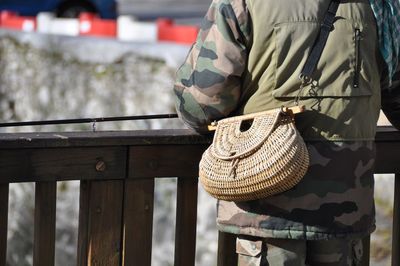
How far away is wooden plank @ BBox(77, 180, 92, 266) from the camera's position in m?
3.52

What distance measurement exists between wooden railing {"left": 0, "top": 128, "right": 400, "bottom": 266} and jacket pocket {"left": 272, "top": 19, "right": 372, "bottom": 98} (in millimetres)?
537

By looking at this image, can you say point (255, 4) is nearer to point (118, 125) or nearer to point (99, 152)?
point (99, 152)

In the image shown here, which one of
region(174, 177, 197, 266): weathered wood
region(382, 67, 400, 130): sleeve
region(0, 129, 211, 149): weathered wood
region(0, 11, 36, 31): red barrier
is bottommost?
region(0, 11, 36, 31): red barrier

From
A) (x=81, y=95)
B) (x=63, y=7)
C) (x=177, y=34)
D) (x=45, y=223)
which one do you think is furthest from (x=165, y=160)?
(x=63, y=7)

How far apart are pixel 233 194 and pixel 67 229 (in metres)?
6.74

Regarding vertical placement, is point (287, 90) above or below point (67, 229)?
above

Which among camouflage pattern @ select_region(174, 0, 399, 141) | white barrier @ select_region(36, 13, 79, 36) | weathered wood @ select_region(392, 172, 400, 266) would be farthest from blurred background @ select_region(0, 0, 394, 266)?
camouflage pattern @ select_region(174, 0, 399, 141)

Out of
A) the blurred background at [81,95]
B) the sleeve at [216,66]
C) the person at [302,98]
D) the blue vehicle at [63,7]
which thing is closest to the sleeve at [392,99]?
the person at [302,98]

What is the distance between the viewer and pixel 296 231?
3211 mm

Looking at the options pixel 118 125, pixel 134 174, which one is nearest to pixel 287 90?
pixel 134 174

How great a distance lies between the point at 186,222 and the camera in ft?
12.2

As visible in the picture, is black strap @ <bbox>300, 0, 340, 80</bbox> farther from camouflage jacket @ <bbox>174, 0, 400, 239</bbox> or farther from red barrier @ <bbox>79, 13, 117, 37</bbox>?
red barrier @ <bbox>79, 13, 117, 37</bbox>

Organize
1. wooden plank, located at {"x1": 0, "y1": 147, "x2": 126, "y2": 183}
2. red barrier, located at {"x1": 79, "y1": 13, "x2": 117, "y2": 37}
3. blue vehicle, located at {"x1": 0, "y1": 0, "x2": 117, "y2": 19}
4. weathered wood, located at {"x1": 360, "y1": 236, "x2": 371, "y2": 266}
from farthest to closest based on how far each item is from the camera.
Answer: blue vehicle, located at {"x1": 0, "y1": 0, "x2": 117, "y2": 19} < red barrier, located at {"x1": 79, "y1": 13, "x2": 117, "y2": 37} < weathered wood, located at {"x1": 360, "y1": 236, "x2": 371, "y2": 266} < wooden plank, located at {"x1": 0, "y1": 147, "x2": 126, "y2": 183}

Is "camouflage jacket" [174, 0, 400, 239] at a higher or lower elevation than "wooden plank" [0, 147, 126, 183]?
higher
